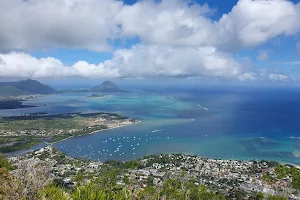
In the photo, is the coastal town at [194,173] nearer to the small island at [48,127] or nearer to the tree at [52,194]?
the small island at [48,127]

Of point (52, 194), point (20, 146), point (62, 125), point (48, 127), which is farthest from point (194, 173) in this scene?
point (48, 127)

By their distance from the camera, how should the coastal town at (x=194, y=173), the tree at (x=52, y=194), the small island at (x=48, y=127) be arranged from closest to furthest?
the tree at (x=52, y=194) → the coastal town at (x=194, y=173) → the small island at (x=48, y=127)

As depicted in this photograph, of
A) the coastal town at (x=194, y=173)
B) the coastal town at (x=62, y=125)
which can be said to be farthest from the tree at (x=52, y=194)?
the coastal town at (x=62, y=125)

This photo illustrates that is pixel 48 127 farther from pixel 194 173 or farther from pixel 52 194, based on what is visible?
pixel 52 194

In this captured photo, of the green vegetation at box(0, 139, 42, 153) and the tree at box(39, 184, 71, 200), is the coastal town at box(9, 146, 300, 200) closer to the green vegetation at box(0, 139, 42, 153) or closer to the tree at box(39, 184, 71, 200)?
the green vegetation at box(0, 139, 42, 153)

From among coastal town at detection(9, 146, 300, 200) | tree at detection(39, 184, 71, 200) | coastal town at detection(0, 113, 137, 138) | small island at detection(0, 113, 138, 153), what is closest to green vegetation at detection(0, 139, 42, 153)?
small island at detection(0, 113, 138, 153)

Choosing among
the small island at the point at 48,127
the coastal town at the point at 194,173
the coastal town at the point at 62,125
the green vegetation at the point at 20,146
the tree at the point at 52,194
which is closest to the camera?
the tree at the point at 52,194

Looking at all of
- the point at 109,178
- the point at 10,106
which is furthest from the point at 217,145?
the point at 10,106

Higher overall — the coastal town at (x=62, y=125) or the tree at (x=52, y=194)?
the tree at (x=52, y=194)
